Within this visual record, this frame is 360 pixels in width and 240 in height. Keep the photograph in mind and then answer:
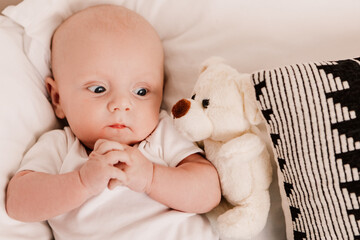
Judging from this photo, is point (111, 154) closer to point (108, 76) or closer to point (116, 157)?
point (116, 157)

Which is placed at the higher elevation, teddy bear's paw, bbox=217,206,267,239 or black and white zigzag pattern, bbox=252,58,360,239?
black and white zigzag pattern, bbox=252,58,360,239

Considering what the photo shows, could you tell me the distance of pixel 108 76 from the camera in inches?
35.1

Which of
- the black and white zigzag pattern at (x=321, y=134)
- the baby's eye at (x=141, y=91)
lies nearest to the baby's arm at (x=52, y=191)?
the baby's eye at (x=141, y=91)

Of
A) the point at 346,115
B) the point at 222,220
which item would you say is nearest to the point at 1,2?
the point at 222,220

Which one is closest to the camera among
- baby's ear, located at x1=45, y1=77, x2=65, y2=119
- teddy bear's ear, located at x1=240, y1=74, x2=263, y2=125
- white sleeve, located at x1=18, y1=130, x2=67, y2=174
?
teddy bear's ear, located at x1=240, y1=74, x2=263, y2=125

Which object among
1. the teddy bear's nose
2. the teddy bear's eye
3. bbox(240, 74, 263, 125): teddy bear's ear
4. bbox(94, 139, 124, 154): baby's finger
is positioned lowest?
bbox(94, 139, 124, 154): baby's finger

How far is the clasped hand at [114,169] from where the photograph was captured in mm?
715

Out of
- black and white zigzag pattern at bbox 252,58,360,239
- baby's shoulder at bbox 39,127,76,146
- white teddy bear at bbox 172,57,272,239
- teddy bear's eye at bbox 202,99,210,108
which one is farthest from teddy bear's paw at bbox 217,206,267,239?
baby's shoulder at bbox 39,127,76,146

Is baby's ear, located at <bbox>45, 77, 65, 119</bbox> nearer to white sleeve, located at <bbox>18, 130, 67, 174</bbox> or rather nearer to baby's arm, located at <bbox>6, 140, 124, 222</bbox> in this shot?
white sleeve, located at <bbox>18, 130, 67, 174</bbox>

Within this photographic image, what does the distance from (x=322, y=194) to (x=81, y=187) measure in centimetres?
49

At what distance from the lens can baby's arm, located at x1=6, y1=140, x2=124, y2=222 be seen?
743 mm

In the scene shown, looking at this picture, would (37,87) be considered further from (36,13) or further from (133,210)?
(133,210)

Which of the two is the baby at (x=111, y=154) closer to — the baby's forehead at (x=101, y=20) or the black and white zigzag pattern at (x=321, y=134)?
the baby's forehead at (x=101, y=20)

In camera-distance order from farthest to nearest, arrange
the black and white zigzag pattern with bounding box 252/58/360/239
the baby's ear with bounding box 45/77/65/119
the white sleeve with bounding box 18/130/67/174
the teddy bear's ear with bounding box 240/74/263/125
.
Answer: the baby's ear with bounding box 45/77/65/119, the white sleeve with bounding box 18/130/67/174, the teddy bear's ear with bounding box 240/74/263/125, the black and white zigzag pattern with bounding box 252/58/360/239
